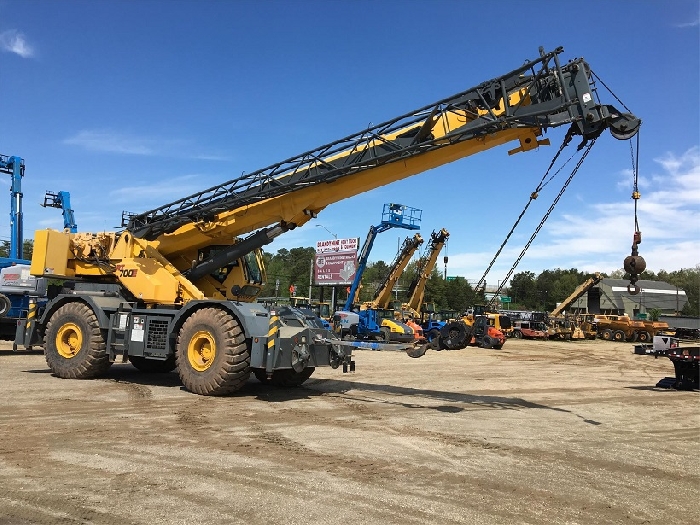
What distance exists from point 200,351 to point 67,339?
149 inches

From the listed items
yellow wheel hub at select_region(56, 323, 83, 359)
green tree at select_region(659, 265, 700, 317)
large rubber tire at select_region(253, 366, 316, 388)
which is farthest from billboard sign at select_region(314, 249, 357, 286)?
green tree at select_region(659, 265, 700, 317)

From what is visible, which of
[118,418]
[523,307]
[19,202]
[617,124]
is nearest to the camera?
[118,418]

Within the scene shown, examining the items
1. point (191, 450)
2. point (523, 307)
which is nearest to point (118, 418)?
point (191, 450)

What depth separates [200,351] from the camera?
393 inches

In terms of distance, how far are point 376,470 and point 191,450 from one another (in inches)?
86.0

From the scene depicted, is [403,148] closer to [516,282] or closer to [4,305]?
[4,305]

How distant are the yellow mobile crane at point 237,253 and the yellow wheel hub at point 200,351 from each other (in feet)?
0.07

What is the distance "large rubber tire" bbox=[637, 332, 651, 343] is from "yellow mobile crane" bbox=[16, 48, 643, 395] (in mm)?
37591

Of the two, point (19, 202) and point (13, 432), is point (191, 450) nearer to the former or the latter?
point (13, 432)

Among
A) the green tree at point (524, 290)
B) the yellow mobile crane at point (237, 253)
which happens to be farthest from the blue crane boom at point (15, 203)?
the green tree at point (524, 290)

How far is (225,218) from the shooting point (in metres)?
11.7

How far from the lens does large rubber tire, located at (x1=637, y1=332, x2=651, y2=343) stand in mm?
40562

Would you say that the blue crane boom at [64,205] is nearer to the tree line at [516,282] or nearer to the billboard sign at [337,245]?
the billboard sign at [337,245]

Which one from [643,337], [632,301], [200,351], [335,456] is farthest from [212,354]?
[632,301]
